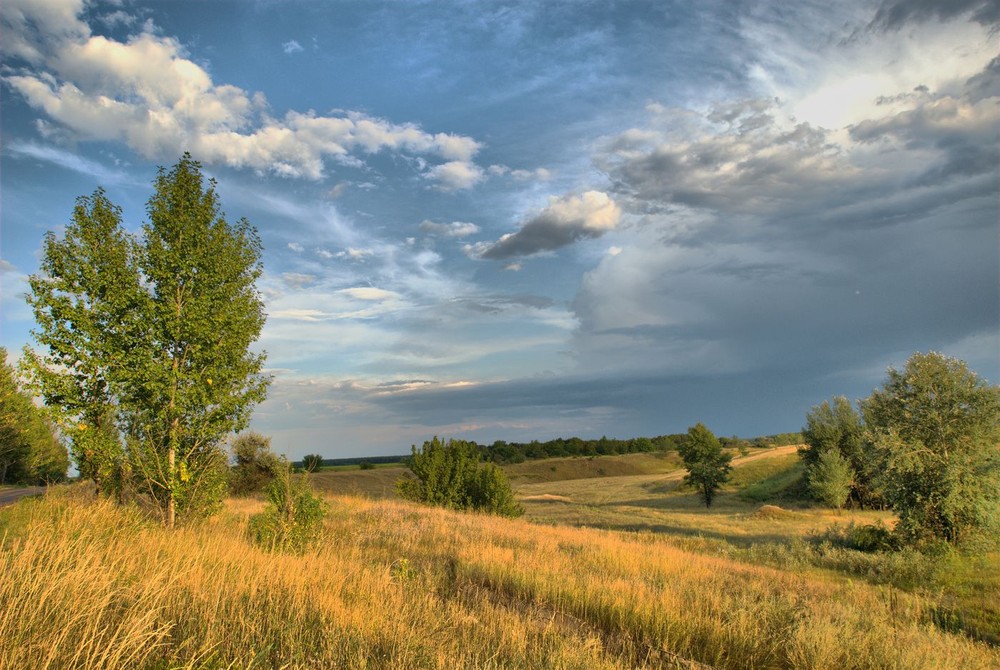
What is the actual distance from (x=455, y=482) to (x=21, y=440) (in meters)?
48.8

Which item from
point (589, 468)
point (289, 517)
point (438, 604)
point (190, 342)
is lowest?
point (589, 468)

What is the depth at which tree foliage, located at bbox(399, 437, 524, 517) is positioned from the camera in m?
29.4

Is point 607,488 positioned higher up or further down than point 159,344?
further down

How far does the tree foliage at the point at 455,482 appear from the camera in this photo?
96.4 feet

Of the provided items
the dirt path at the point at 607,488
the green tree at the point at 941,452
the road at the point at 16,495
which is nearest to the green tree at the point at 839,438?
the dirt path at the point at 607,488

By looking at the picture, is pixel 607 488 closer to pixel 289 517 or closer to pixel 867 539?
pixel 867 539

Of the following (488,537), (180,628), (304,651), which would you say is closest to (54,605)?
(180,628)

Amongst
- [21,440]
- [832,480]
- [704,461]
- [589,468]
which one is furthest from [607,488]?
[21,440]

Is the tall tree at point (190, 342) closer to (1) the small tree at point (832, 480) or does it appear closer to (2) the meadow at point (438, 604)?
(2) the meadow at point (438, 604)

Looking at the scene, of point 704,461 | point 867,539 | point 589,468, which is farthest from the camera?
point 589,468

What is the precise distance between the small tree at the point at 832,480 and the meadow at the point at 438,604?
23.6 meters

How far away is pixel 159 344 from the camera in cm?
1195

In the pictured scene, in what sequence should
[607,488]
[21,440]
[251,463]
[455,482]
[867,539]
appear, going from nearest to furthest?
[867,539]
[455,482]
[251,463]
[21,440]
[607,488]

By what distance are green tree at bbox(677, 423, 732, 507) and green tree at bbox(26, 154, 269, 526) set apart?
4255cm
